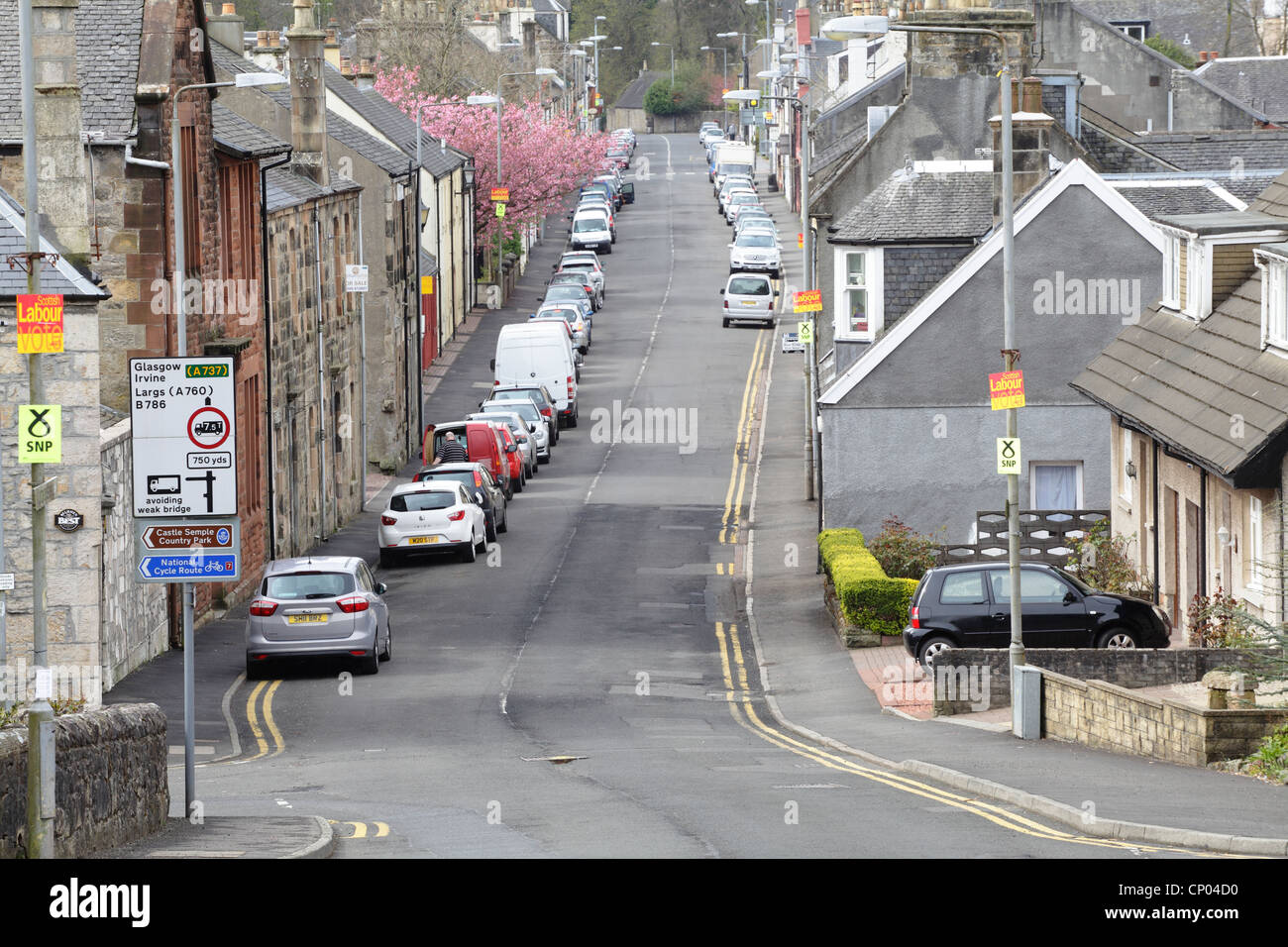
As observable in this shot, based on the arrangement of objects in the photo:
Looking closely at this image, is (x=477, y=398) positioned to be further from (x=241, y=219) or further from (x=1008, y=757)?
(x=1008, y=757)

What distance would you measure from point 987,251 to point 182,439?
2132 cm

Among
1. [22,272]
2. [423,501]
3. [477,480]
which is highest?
[22,272]

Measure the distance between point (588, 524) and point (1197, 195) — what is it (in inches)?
557

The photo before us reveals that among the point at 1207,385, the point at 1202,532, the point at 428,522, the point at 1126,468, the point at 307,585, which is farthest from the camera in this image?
the point at 428,522

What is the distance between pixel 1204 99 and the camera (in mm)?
60938

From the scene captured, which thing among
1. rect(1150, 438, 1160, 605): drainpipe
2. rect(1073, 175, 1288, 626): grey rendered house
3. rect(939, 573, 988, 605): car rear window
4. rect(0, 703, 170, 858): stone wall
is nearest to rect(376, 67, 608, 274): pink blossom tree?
rect(1073, 175, 1288, 626): grey rendered house

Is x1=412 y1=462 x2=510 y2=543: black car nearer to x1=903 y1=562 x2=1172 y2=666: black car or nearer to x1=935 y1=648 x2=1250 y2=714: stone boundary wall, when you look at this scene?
x1=903 y1=562 x2=1172 y2=666: black car

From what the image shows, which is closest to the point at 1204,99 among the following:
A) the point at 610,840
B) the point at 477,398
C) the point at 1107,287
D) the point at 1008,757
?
the point at 477,398

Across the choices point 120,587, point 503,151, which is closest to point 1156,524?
point 120,587

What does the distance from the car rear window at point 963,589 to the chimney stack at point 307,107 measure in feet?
74.0

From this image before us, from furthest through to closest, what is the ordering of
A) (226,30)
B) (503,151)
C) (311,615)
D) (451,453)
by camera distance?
(503,151)
(451,453)
(226,30)
(311,615)

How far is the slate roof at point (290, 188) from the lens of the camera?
38.6 meters

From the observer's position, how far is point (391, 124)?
220 ft

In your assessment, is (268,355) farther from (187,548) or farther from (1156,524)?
(187,548)
